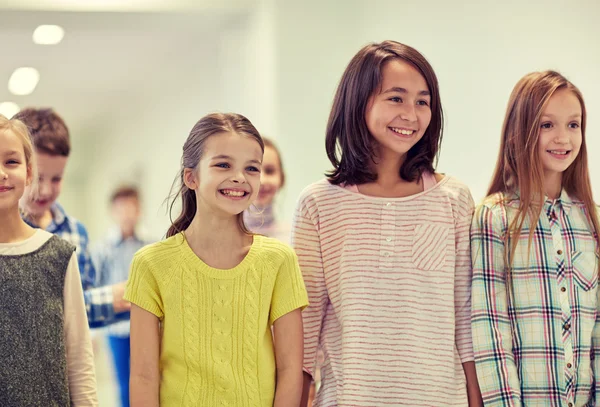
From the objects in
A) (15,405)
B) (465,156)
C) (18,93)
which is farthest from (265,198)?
(18,93)

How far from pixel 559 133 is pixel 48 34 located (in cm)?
302

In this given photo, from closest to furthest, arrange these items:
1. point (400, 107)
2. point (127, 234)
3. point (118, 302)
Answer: point (400, 107)
point (118, 302)
point (127, 234)

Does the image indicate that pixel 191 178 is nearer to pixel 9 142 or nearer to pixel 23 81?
pixel 9 142

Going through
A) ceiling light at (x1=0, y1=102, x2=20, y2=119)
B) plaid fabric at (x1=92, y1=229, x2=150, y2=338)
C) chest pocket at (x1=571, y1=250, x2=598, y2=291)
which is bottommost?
plaid fabric at (x1=92, y1=229, x2=150, y2=338)

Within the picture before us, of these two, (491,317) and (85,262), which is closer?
(491,317)

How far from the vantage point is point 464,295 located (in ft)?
5.52

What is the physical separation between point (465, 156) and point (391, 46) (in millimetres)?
1409

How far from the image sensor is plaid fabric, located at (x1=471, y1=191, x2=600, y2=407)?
5.31ft

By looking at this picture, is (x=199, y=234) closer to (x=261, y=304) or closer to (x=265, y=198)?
(x=261, y=304)

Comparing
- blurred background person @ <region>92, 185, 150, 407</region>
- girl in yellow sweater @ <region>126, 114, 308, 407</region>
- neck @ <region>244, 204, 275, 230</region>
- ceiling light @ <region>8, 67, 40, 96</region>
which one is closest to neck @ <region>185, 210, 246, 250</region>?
girl in yellow sweater @ <region>126, 114, 308, 407</region>

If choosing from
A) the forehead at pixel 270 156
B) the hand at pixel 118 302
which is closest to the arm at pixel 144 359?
the hand at pixel 118 302

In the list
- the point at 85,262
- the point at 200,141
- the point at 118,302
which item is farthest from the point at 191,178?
the point at 85,262

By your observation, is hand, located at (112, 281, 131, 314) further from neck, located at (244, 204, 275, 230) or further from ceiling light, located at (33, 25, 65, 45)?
ceiling light, located at (33, 25, 65, 45)

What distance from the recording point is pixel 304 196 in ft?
5.56
